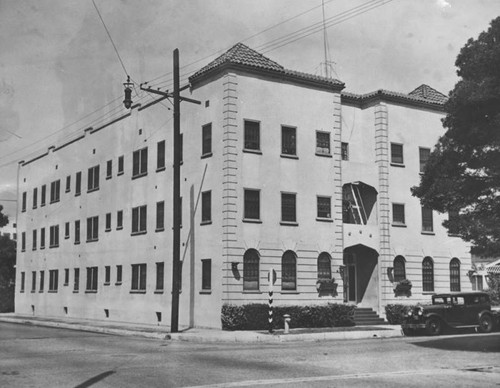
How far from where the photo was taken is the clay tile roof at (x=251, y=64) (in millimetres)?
33125

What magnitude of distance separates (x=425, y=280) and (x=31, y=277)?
31.3 metres

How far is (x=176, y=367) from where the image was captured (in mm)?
15781

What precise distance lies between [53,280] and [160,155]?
59.8 feet

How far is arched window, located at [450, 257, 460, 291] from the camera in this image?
39281 millimetres

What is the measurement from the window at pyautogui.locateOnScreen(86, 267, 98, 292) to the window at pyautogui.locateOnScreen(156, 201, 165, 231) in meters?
8.84

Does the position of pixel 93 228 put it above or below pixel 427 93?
below

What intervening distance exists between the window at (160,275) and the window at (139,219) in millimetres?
2600

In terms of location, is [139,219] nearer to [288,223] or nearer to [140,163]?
[140,163]

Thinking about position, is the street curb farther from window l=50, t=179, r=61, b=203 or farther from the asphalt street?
window l=50, t=179, r=61, b=203

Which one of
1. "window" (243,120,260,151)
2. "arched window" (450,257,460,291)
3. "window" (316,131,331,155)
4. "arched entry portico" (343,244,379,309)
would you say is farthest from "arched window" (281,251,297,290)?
"arched window" (450,257,460,291)

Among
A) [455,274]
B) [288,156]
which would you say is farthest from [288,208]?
[455,274]

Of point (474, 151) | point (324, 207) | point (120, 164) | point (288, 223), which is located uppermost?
point (120, 164)

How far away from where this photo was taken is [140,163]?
3966 centimetres

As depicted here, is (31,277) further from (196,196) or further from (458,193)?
(458,193)
